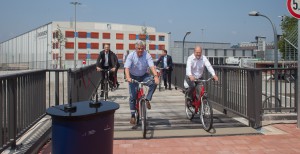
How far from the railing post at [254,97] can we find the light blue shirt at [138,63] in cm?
200

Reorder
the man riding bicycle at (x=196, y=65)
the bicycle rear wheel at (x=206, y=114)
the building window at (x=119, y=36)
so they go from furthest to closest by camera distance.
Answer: the building window at (x=119, y=36), the man riding bicycle at (x=196, y=65), the bicycle rear wheel at (x=206, y=114)

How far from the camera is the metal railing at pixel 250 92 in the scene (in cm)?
693

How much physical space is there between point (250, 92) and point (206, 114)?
1.02 m

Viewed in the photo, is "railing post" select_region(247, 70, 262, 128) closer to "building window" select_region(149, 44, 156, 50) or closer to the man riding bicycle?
the man riding bicycle

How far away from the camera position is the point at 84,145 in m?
3.21

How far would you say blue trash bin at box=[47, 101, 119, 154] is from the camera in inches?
125

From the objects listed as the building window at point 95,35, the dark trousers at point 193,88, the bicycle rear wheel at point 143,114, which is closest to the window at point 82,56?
the building window at point 95,35

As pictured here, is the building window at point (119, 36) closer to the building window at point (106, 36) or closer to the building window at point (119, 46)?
the building window at point (119, 46)

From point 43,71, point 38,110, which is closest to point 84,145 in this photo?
point 38,110

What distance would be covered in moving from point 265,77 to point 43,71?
4.80 metres

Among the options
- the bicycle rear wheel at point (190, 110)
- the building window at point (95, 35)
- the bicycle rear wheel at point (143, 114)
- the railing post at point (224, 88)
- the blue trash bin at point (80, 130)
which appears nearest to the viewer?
the blue trash bin at point (80, 130)

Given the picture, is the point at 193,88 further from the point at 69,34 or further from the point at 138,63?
the point at 69,34

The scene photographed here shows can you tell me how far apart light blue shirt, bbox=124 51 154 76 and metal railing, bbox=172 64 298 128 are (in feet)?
6.56

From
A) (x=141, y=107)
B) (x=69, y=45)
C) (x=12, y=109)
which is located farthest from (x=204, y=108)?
(x=69, y=45)
